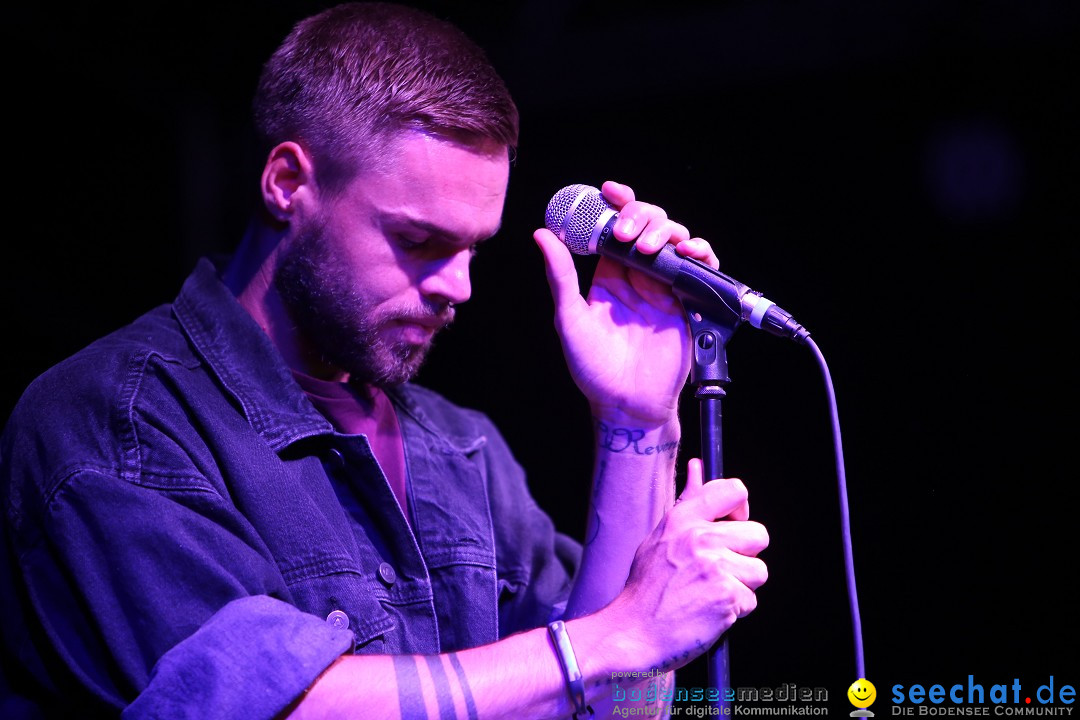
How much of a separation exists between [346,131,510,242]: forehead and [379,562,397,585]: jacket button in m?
0.61

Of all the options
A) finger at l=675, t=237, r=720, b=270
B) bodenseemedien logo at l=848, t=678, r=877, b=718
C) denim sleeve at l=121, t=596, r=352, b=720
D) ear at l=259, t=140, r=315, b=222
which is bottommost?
bodenseemedien logo at l=848, t=678, r=877, b=718

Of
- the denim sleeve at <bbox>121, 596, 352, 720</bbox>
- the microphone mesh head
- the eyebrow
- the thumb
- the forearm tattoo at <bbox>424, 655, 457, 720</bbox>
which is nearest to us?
the denim sleeve at <bbox>121, 596, 352, 720</bbox>

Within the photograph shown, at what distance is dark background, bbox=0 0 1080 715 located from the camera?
2.11 metres

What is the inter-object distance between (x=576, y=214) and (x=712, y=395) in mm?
392

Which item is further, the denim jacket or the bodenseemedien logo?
the bodenseemedien logo

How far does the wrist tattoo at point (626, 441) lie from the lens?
167cm

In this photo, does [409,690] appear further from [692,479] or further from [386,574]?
[692,479]

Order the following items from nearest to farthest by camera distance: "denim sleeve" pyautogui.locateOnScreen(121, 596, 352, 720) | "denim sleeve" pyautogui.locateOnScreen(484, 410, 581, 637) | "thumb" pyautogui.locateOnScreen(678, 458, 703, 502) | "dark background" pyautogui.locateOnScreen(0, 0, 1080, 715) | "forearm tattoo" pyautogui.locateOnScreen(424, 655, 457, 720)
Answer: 1. "denim sleeve" pyautogui.locateOnScreen(121, 596, 352, 720)
2. "forearm tattoo" pyautogui.locateOnScreen(424, 655, 457, 720)
3. "thumb" pyautogui.locateOnScreen(678, 458, 703, 502)
4. "denim sleeve" pyautogui.locateOnScreen(484, 410, 581, 637)
5. "dark background" pyautogui.locateOnScreen(0, 0, 1080, 715)

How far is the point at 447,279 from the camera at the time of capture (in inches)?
66.9

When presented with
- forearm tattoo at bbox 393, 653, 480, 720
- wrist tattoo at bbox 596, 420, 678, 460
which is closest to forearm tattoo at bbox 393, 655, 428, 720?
forearm tattoo at bbox 393, 653, 480, 720

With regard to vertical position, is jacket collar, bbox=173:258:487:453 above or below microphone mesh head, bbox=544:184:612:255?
below

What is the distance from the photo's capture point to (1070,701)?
201cm

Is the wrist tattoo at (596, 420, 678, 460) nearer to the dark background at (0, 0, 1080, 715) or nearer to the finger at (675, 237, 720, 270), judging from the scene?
→ the finger at (675, 237, 720, 270)

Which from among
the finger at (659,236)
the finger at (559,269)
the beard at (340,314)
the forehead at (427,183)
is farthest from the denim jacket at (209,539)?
the finger at (659,236)
